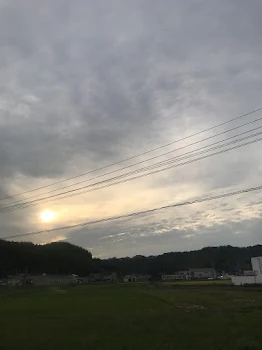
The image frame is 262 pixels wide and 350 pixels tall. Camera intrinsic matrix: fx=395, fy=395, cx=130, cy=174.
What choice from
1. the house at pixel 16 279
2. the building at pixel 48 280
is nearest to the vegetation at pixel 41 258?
the house at pixel 16 279

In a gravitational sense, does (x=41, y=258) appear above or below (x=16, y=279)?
above

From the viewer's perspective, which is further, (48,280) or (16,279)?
(16,279)

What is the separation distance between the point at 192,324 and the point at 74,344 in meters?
9.44

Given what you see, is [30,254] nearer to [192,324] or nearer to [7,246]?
[7,246]

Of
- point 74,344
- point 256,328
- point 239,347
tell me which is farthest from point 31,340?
point 256,328

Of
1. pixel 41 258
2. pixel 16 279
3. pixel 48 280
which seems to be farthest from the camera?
pixel 16 279

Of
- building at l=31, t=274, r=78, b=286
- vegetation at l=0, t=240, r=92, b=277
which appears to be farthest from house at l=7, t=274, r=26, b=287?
building at l=31, t=274, r=78, b=286

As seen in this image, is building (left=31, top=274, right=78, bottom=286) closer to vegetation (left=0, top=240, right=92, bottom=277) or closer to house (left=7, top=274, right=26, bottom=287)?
house (left=7, top=274, right=26, bottom=287)

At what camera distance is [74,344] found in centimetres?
1884

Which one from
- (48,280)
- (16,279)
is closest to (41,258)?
(48,280)

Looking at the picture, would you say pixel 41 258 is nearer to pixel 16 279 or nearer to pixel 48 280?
pixel 48 280

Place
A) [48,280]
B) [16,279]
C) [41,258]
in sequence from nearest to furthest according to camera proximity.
Result: [48,280] < [41,258] < [16,279]

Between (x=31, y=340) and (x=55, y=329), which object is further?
(x=55, y=329)

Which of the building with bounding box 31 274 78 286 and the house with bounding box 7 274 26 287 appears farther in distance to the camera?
the house with bounding box 7 274 26 287
